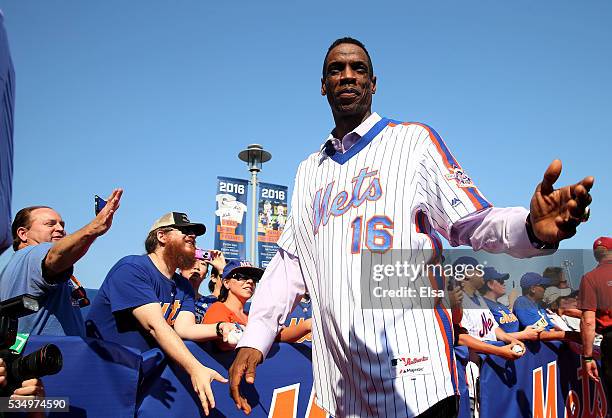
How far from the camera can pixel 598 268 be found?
5531 mm

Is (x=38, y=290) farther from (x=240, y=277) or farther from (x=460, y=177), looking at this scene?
(x=240, y=277)

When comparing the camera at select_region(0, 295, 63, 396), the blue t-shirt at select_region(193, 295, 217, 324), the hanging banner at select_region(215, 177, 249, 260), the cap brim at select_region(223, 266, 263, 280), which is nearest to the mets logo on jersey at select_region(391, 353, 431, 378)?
the camera at select_region(0, 295, 63, 396)

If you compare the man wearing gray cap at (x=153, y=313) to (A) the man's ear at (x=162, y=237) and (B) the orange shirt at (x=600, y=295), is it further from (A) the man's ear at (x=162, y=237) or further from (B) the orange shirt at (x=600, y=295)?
(B) the orange shirt at (x=600, y=295)

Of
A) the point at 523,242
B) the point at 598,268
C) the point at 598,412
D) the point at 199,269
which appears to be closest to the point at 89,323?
the point at 523,242

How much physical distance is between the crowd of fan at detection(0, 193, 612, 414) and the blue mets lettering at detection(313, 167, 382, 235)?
0.65 metres

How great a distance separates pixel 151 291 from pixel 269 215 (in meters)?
17.2

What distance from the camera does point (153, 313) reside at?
3363mm

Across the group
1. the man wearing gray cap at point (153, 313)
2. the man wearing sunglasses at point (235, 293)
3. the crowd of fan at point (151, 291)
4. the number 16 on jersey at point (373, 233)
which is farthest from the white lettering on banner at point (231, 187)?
the number 16 on jersey at point (373, 233)

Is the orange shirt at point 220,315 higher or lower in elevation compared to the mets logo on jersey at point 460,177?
lower

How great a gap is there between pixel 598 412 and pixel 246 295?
169 inches

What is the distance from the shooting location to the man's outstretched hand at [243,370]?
221cm

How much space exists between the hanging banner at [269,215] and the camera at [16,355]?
56.5 feet

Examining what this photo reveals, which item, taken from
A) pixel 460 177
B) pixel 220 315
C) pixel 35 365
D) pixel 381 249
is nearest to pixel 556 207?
pixel 460 177

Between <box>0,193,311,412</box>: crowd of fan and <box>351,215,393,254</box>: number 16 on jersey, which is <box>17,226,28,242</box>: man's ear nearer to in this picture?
<box>0,193,311,412</box>: crowd of fan
